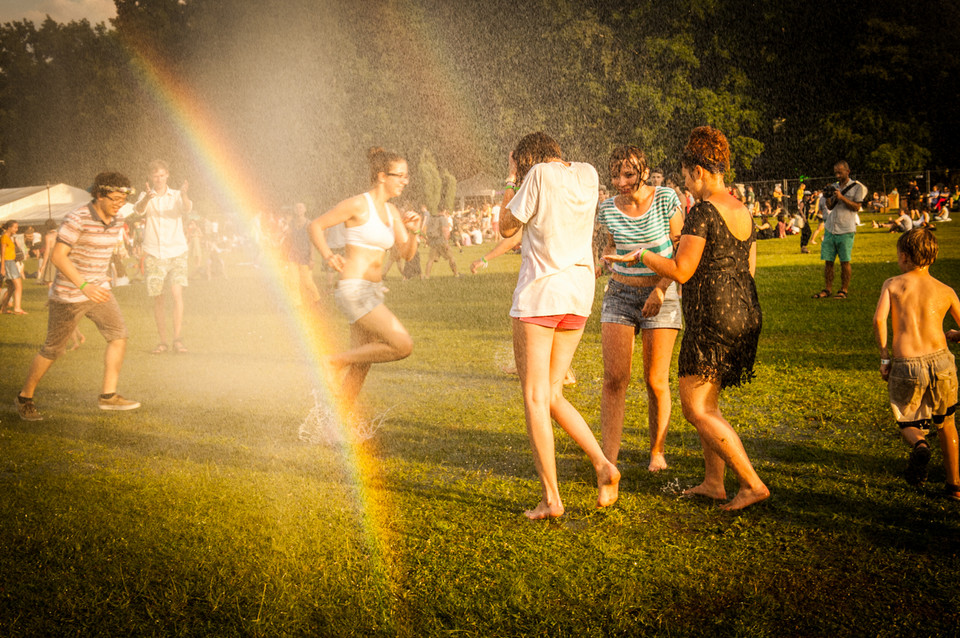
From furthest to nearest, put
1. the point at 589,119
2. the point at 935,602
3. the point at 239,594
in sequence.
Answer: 1. the point at 589,119
2. the point at 239,594
3. the point at 935,602

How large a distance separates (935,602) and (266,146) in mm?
46589

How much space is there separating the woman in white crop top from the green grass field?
75 centimetres

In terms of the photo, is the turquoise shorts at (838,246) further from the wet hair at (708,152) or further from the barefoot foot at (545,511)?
the barefoot foot at (545,511)

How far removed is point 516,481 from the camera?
5020 millimetres

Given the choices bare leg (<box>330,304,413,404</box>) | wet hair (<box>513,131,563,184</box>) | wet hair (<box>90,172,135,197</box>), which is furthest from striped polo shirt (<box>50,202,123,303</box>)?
wet hair (<box>513,131,563,184</box>)

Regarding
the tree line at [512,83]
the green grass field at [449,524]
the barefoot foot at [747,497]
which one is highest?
the tree line at [512,83]

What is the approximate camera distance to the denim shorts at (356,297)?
5.69 metres

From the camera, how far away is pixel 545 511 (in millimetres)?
4324

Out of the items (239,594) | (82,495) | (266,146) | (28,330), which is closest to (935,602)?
(239,594)

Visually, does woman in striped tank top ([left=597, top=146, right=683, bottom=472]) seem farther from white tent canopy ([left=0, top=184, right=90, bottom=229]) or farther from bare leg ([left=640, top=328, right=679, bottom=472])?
white tent canopy ([left=0, top=184, right=90, bottom=229])

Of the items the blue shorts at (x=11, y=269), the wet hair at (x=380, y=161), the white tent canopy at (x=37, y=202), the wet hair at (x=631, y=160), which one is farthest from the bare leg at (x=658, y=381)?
the white tent canopy at (x=37, y=202)

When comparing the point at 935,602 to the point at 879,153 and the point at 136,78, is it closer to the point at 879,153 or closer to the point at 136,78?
the point at 879,153

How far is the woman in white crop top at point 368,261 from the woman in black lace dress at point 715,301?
2.19 metres

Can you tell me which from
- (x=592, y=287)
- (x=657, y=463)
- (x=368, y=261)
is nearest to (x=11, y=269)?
(x=368, y=261)
